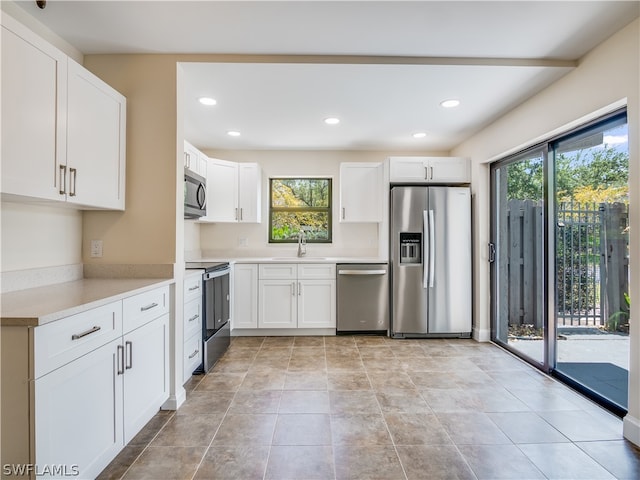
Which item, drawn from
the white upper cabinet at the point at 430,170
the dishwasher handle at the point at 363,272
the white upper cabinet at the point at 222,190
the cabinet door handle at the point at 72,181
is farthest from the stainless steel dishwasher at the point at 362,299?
the cabinet door handle at the point at 72,181

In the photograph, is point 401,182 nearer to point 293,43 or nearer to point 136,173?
point 293,43

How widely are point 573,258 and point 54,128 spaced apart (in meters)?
3.58

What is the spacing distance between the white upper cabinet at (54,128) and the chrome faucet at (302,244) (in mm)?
2489

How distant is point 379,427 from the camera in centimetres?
199

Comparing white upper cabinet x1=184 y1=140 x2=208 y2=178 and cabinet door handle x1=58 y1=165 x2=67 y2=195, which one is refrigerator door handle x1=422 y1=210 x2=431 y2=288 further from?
cabinet door handle x1=58 y1=165 x2=67 y2=195

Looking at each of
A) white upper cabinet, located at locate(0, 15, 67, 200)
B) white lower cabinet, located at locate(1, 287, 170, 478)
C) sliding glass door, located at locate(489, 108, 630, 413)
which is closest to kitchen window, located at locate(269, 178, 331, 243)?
sliding glass door, located at locate(489, 108, 630, 413)

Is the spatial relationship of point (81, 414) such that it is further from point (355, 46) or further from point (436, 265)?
point (436, 265)

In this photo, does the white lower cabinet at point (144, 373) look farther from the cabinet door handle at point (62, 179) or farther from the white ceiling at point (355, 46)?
the white ceiling at point (355, 46)

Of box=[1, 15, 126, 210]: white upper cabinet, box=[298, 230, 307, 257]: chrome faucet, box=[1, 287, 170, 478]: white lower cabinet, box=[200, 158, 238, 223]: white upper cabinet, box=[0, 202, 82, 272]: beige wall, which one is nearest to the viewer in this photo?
box=[1, 287, 170, 478]: white lower cabinet

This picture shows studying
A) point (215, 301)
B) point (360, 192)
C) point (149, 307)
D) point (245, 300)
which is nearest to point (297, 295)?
point (245, 300)

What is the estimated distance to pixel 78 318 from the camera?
1.33 meters

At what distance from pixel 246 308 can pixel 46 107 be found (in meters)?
2.72

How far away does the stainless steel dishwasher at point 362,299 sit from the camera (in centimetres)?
384

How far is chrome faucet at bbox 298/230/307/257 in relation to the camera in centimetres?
436
